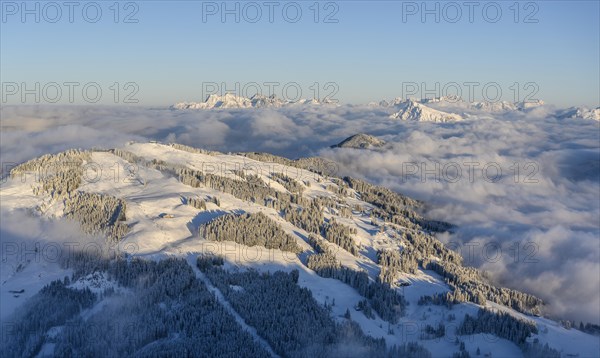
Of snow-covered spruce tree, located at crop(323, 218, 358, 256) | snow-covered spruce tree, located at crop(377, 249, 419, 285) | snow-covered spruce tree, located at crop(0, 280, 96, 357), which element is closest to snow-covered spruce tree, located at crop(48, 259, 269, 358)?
snow-covered spruce tree, located at crop(0, 280, 96, 357)

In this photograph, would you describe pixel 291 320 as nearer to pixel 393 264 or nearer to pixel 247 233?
pixel 247 233

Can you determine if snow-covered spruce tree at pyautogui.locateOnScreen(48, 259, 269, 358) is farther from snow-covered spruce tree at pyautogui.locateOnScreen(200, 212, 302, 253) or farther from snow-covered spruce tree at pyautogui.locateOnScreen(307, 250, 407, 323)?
snow-covered spruce tree at pyautogui.locateOnScreen(307, 250, 407, 323)

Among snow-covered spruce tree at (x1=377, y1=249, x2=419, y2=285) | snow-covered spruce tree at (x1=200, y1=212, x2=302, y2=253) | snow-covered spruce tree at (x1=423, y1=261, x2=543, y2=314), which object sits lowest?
snow-covered spruce tree at (x1=423, y1=261, x2=543, y2=314)

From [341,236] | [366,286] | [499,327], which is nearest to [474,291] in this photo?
[499,327]

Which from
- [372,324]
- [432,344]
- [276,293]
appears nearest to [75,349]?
[276,293]

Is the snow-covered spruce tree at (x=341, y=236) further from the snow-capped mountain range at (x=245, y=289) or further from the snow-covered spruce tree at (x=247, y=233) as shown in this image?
the snow-covered spruce tree at (x=247, y=233)

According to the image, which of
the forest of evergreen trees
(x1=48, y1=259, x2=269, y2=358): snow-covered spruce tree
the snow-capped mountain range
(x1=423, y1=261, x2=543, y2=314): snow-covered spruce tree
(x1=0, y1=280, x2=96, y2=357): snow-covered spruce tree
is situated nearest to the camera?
(x1=48, y1=259, x2=269, y2=358): snow-covered spruce tree

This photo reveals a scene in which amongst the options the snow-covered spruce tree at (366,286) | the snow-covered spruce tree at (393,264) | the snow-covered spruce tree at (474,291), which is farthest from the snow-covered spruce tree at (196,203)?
the snow-covered spruce tree at (474,291)

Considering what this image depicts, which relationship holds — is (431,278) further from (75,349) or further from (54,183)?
(54,183)

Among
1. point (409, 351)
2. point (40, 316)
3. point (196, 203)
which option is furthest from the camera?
point (196, 203)

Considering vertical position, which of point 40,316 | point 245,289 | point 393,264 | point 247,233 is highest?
point 247,233
